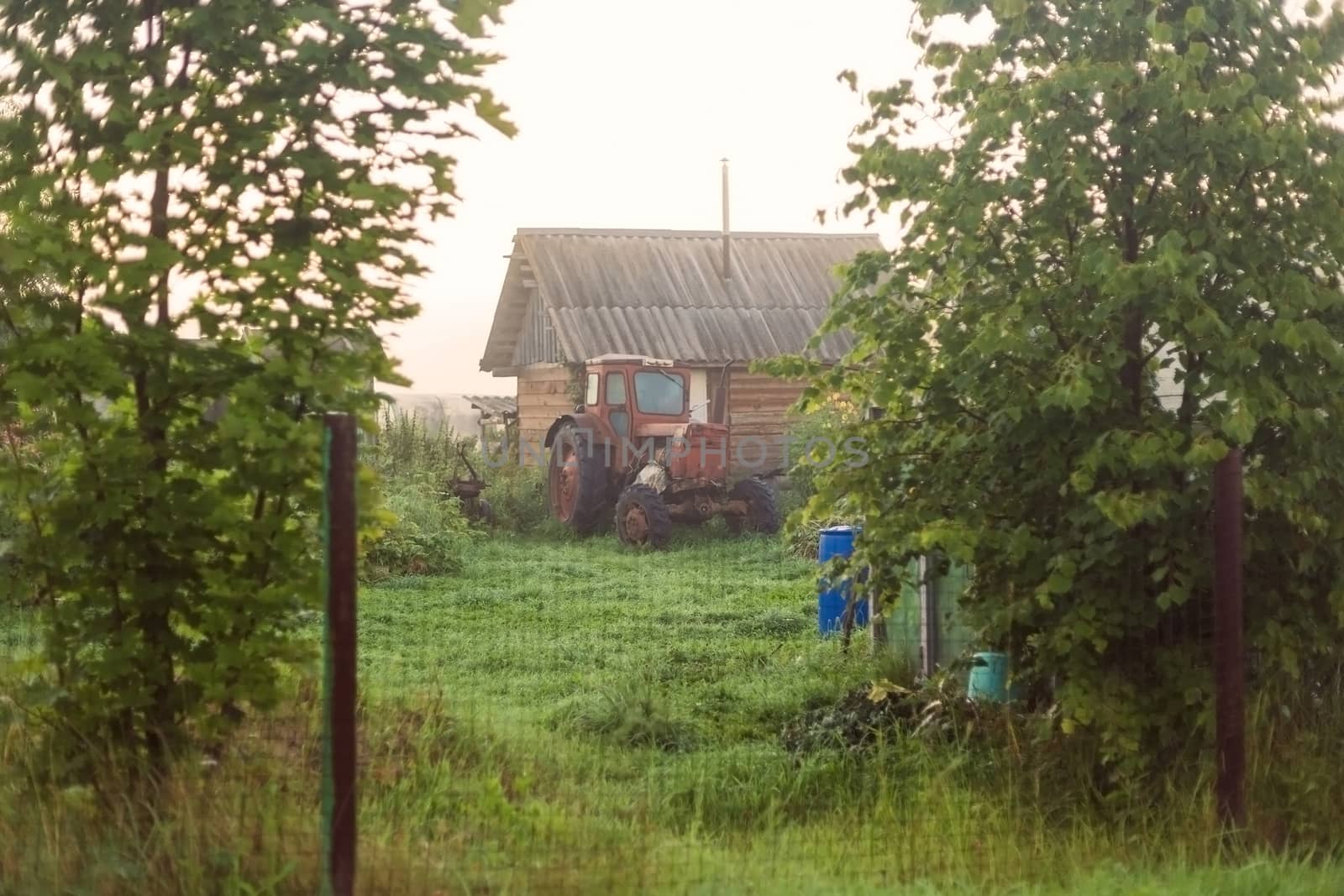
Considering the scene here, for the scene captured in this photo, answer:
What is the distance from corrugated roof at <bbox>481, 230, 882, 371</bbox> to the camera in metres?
23.0

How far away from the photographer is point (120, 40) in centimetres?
446

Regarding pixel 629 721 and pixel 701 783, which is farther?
pixel 629 721

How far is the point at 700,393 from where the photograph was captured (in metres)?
23.2

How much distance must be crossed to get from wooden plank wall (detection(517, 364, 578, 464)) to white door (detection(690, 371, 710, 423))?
6.27 ft

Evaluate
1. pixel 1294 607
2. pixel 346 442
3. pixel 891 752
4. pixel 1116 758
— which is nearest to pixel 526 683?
pixel 891 752

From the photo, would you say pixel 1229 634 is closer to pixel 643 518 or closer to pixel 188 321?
pixel 188 321

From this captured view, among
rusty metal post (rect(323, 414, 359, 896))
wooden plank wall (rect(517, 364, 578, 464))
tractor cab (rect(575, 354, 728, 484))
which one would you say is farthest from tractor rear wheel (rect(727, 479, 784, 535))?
rusty metal post (rect(323, 414, 359, 896))

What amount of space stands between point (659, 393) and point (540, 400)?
6.07 metres

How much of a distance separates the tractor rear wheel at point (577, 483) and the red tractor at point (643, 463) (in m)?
0.01

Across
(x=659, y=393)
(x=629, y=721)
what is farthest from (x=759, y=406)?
(x=629, y=721)

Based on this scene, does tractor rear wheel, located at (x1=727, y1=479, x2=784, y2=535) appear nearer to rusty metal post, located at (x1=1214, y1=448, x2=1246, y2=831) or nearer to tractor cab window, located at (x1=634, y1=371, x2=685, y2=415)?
tractor cab window, located at (x1=634, y1=371, x2=685, y2=415)

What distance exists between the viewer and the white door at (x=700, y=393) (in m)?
Answer: 22.8

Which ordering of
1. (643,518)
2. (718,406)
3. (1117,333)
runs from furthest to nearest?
(718,406)
(643,518)
(1117,333)

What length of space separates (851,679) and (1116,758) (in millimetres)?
2719
